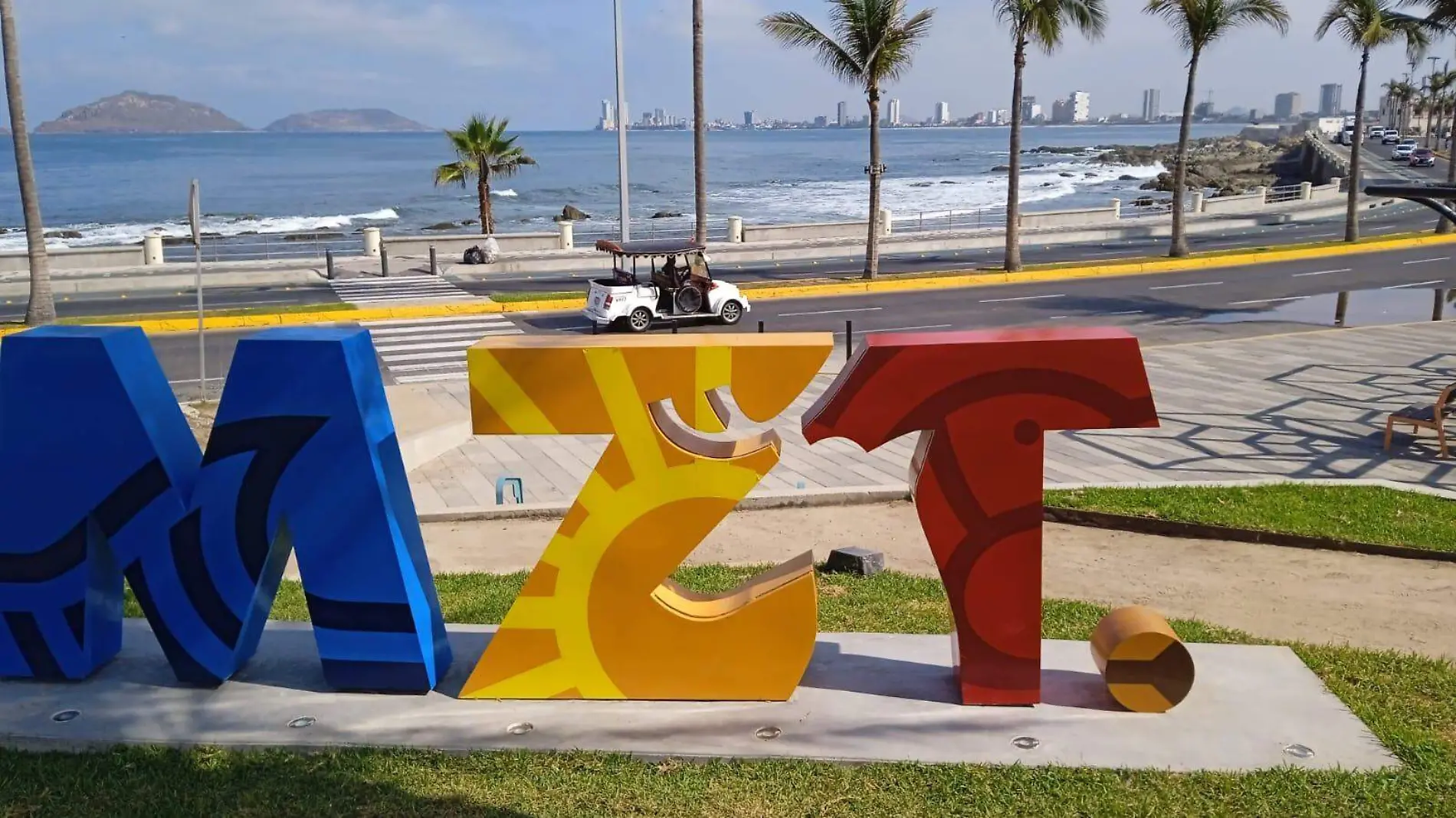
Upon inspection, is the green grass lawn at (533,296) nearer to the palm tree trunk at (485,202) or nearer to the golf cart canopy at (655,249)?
the golf cart canopy at (655,249)

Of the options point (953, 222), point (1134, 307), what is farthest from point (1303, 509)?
point (953, 222)

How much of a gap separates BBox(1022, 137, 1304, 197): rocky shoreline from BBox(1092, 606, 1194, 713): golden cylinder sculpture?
6164cm

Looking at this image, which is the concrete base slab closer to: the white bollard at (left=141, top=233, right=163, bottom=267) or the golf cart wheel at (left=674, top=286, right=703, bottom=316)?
the golf cart wheel at (left=674, top=286, right=703, bottom=316)

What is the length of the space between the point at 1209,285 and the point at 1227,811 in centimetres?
2521

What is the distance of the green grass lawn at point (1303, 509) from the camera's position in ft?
34.1

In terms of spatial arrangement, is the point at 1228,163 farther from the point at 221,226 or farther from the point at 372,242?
the point at 372,242

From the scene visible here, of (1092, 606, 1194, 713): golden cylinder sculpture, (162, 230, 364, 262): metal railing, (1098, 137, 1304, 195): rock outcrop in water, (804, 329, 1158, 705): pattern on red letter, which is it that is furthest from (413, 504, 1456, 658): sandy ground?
(1098, 137, 1304, 195): rock outcrop in water

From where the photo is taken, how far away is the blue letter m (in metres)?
6.58

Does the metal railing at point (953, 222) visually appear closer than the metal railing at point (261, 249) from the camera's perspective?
No

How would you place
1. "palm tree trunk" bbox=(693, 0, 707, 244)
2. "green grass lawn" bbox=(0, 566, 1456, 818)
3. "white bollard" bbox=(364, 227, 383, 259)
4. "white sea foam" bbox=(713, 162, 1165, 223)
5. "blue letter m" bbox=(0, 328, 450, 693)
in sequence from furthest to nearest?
"white sea foam" bbox=(713, 162, 1165, 223) → "white bollard" bbox=(364, 227, 383, 259) → "palm tree trunk" bbox=(693, 0, 707, 244) → "blue letter m" bbox=(0, 328, 450, 693) → "green grass lawn" bbox=(0, 566, 1456, 818)

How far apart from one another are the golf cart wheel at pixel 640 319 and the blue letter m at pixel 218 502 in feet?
50.2

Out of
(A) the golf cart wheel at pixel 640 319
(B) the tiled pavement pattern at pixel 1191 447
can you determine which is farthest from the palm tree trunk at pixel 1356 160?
(A) the golf cart wheel at pixel 640 319

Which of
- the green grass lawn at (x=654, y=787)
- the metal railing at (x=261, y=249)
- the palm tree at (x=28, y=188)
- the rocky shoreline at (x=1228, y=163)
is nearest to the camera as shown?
the green grass lawn at (x=654, y=787)

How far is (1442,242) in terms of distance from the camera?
118 feet
